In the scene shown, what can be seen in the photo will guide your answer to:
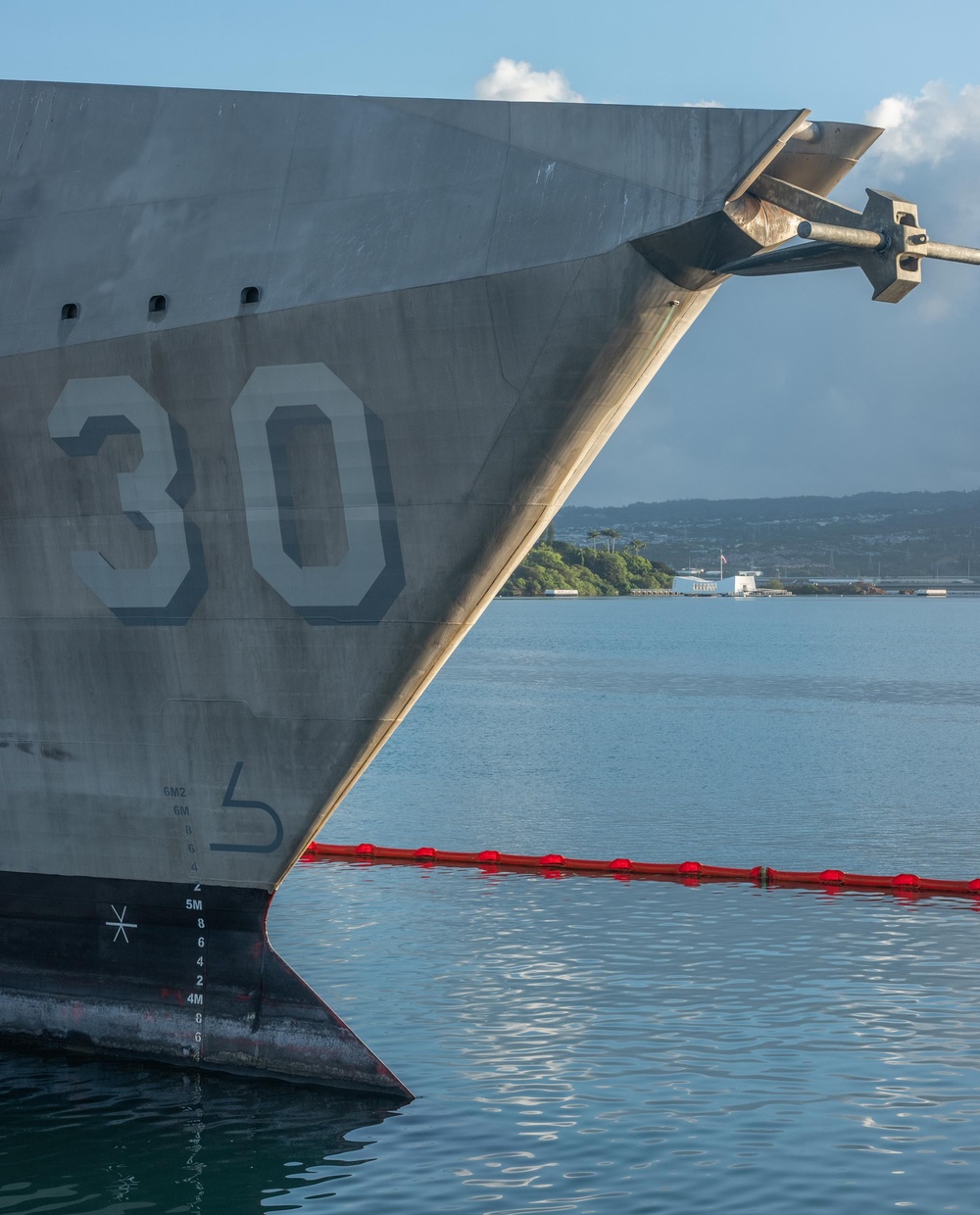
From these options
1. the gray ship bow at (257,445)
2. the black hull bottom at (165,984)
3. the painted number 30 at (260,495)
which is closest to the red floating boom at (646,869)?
the black hull bottom at (165,984)

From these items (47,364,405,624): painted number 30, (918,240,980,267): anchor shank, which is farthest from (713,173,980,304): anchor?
(47,364,405,624): painted number 30

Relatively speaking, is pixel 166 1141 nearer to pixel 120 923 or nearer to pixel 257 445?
pixel 120 923

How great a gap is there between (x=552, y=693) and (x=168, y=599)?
61811mm

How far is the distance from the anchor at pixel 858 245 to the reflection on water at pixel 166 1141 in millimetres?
9076

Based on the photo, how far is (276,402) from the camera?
13453mm

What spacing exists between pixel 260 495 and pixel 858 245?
630cm

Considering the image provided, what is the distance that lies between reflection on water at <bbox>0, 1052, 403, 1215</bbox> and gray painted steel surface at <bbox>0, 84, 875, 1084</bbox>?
222 cm

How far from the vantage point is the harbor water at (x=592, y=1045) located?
12.3 meters

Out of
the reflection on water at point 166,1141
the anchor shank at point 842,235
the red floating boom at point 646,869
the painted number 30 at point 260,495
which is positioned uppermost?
the anchor shank at point 842,235

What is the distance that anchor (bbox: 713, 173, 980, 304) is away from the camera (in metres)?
11.1

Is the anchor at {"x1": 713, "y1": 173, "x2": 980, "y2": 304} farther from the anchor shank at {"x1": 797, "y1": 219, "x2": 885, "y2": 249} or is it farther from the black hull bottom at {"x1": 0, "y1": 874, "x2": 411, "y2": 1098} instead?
the black hull bottom at {"x1": 0, "y1": 874, "x2": 411, "y2": 1098}

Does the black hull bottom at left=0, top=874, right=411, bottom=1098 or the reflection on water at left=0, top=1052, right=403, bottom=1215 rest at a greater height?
the black hull bottom at left=0, top=874, right=411, bottom=1098

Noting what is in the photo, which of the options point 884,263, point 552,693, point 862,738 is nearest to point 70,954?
point 884,263

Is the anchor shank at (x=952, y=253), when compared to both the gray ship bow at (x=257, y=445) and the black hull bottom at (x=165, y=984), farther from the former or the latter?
the black hull bottom at (x=165, y=984)
